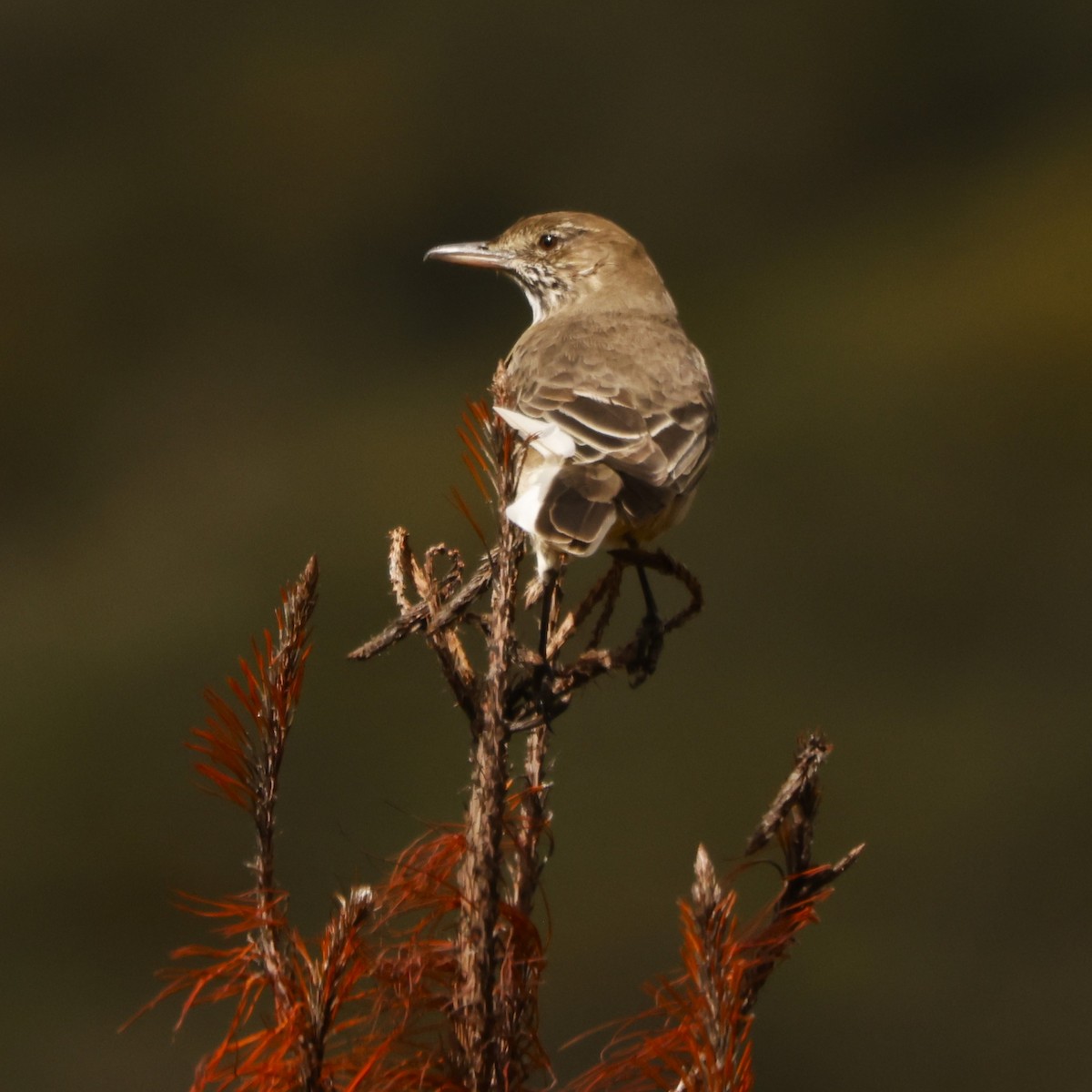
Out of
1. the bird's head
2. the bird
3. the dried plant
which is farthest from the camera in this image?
the bird's head

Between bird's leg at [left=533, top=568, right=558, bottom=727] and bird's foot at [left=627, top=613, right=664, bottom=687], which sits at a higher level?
bird's leg at [left=533, top=568, right=558, bottom=727]

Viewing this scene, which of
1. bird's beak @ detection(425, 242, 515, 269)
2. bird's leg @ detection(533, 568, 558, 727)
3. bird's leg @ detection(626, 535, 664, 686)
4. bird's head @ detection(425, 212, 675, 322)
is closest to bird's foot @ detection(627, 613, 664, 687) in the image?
bird's leg @ detection(626, 535, 664, 686)

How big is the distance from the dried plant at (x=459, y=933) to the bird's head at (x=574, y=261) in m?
3.01

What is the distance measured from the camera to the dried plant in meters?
1.50

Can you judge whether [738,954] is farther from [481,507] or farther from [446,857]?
[481,507]

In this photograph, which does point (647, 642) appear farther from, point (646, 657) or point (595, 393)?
point (595, 393)

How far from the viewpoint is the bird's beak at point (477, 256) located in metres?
4.70

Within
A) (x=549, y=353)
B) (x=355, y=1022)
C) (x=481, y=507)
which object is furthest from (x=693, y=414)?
(x=481, y=507)

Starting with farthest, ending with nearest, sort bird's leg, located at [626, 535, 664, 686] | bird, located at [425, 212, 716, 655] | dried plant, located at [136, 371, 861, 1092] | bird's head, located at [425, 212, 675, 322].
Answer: bird's head, located at [425, 212, 675, 322]
bird, located at [425, 212, 716, 655]
bird's leg, located at [626, 535, 664, 686]
dried plant, located at [136, 371, 861, 1092]

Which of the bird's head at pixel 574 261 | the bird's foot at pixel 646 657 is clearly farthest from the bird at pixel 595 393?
the bird's foot at pixel 646 657

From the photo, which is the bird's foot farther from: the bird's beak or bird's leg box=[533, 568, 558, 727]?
the bird's beak

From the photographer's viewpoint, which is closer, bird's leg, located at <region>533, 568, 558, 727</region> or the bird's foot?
bird's leg, located at <region>533, 568, 558, 727</region>

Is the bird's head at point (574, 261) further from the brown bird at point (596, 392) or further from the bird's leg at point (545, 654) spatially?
the bird's leg at point (545, 654)

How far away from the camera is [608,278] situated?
463 centimetres
